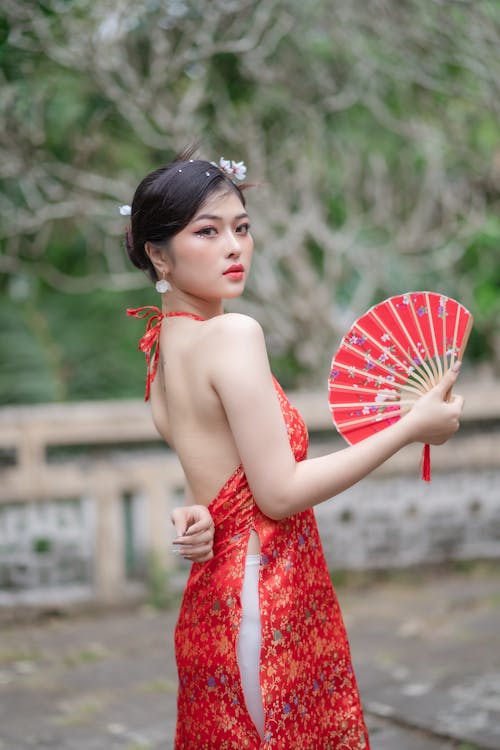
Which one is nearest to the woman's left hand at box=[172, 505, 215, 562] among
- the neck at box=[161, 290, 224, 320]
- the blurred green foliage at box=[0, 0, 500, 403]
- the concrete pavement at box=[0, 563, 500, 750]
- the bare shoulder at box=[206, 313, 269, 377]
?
the bare shoulder at box=[206, 313, 269, 377]

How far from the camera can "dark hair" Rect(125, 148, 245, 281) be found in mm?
2158

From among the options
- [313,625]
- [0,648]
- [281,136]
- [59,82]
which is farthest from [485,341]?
[313,625]

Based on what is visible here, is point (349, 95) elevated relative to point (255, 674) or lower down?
elevated

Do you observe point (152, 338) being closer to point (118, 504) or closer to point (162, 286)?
point (162, 286)

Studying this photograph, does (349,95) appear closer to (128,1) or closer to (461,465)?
(128,1)

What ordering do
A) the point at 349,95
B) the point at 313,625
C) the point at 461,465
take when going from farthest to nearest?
the point at 349,95 < the point at 461,465 < the point at 313,625

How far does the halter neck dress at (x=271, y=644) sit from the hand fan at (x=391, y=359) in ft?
0.46

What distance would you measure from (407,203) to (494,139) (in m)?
0.83

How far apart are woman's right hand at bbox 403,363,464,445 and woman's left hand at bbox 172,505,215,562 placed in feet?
1.48

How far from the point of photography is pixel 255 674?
2.15m

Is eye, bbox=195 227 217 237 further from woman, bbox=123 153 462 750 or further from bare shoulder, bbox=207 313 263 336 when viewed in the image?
bare shoulder, bbox=207 313 263 336

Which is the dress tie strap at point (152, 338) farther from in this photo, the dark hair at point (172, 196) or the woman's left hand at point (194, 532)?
the woman's left hand at point (194, 532)

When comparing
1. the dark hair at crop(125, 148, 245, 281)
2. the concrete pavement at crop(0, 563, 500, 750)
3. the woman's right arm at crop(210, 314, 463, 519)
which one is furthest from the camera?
the concrete pavement at crop(0, 563, 500, 750)

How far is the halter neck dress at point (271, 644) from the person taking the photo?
2.15 m
